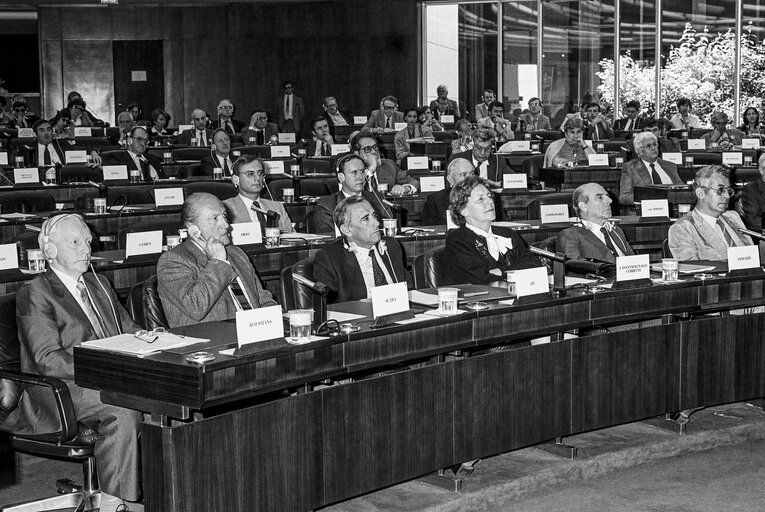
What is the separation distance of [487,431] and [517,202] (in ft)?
14.0

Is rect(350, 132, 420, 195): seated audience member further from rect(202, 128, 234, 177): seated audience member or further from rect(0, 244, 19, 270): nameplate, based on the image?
rect(0, 244, 19, 270): nameplate

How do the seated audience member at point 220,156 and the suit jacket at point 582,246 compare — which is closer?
the suit jacket at point 582,246

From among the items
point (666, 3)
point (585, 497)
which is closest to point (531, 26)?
point (666, 3)

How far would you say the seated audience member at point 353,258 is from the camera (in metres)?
4.57

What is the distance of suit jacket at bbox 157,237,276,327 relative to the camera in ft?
13.0

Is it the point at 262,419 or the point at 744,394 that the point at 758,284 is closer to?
the point at 744,394

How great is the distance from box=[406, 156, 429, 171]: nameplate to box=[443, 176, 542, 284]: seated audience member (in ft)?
15.4

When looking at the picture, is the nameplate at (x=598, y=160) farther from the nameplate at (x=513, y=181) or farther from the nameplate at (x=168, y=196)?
the nameplate at (x=168, y=196)

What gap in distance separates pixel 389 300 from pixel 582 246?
1.79m

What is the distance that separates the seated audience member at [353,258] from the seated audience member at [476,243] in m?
0.33

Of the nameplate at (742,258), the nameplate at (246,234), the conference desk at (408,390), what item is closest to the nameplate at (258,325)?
the conference desk at (408,390)

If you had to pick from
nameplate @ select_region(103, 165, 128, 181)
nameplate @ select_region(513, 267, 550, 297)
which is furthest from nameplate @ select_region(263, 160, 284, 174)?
nameplate @ select_region(513, 267, 550, 297)

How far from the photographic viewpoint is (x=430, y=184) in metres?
8.27

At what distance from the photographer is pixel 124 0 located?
681 inches
